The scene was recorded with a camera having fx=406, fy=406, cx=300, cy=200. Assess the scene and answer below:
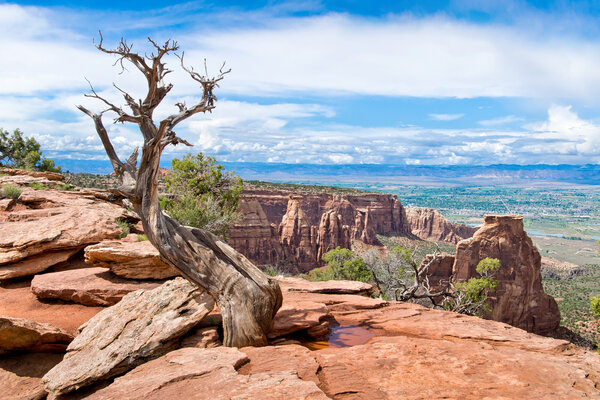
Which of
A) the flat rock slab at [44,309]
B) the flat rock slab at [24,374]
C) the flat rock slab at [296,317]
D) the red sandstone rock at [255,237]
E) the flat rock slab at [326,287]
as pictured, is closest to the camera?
the flat rock slab at [24,374]

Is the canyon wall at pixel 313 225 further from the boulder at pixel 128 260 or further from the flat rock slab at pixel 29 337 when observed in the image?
the flat rock slab at pixel 29 337

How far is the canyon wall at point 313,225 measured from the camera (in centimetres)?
7656

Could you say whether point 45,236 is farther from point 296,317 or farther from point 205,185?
point 205,185

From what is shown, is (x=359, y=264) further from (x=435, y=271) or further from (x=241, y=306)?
(x=241, y=306)

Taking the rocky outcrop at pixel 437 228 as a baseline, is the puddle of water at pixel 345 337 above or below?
above

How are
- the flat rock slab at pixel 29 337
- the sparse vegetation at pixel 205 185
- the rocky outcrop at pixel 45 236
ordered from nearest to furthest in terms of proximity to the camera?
the flat rock slab at pixel 29 337 < the rocky outcrop at pixel 45 236 < the sparse vegetation at pixel 205 185

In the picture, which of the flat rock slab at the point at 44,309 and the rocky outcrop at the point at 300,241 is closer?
the flat rock slab at the point at 44,309

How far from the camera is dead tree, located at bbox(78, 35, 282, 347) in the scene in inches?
382

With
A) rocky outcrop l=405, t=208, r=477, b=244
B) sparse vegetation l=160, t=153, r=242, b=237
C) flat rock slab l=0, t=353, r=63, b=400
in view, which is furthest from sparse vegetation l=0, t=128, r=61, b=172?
rocky outcrop l=405, t=208, r=477, b=244

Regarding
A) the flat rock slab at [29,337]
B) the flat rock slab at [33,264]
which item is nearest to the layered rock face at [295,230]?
the flat rock slab at [33,264]

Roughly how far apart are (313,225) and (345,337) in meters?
81.0

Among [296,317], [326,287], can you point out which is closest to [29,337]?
[296,317]

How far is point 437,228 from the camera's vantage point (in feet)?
438

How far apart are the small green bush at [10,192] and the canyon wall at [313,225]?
3509cm
